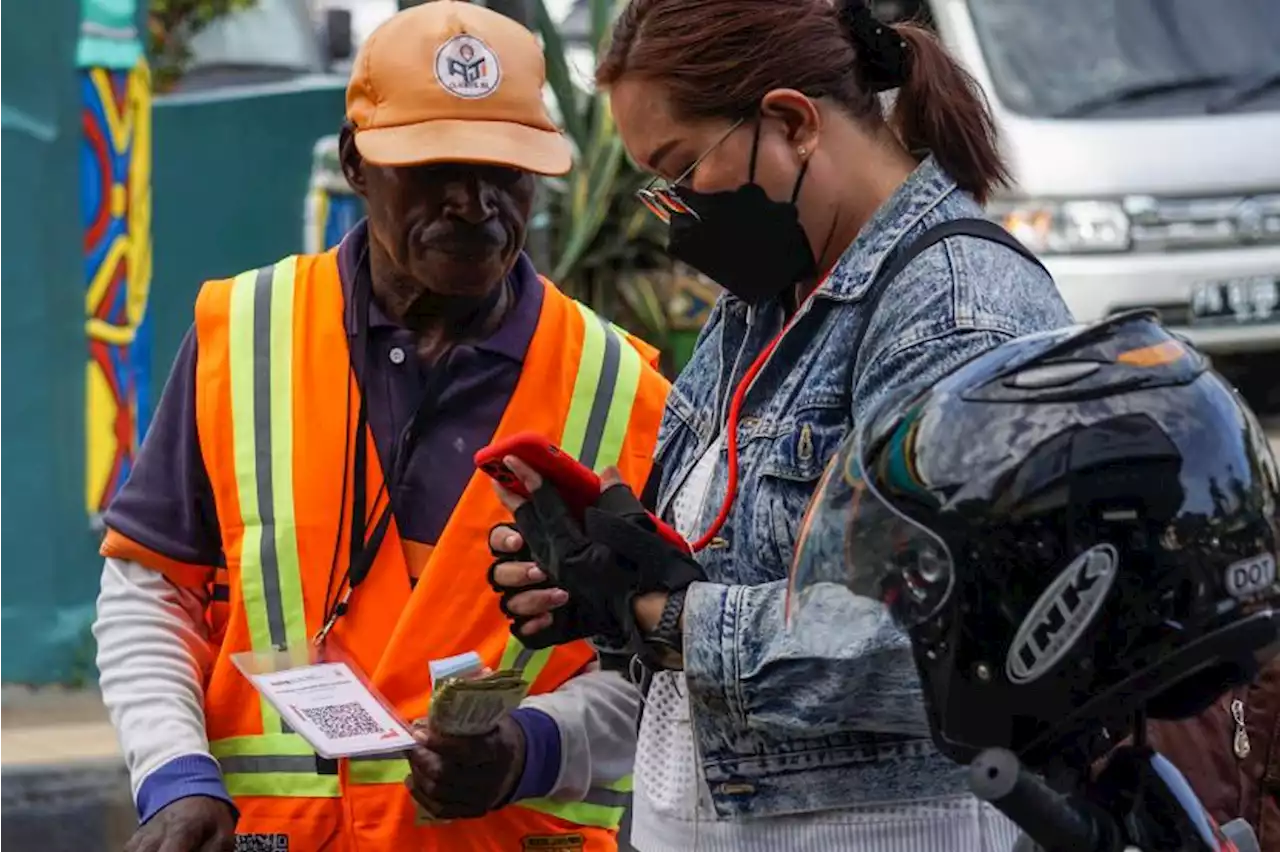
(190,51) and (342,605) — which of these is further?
(190,51)

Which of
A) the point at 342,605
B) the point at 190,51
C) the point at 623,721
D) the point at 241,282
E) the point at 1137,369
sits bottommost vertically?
the point at 190,51

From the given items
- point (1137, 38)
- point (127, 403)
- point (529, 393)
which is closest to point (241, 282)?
point (529, 393)

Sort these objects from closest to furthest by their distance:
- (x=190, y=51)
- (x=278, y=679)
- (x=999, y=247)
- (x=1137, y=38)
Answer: (x=999, y=247) < (x=278, y=679) < (x=1137, y=38) < (x=190, y=51)

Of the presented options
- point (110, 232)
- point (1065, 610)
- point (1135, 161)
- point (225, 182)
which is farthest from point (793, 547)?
point (225, 182)

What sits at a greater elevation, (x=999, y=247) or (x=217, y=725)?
(x=999, y=247)

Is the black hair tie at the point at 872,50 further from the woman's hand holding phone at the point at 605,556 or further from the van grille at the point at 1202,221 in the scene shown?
the van grille at the point at 1202,221

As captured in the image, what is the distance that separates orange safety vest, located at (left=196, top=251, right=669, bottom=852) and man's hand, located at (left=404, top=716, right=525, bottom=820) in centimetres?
11

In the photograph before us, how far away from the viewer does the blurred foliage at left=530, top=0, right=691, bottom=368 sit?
10.6 m

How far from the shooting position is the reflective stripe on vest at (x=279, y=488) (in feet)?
10.5

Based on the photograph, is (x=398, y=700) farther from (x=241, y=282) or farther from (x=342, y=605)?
(x=241, y=282)

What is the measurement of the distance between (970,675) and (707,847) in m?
0.72

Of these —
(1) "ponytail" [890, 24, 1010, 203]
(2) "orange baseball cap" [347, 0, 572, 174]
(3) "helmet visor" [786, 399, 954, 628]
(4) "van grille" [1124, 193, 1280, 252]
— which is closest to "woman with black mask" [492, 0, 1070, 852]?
(1) "ponytail" [890, 24, 1010, 203]

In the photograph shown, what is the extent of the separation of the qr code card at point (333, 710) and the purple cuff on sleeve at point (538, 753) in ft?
0.65

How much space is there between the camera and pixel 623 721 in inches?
132
